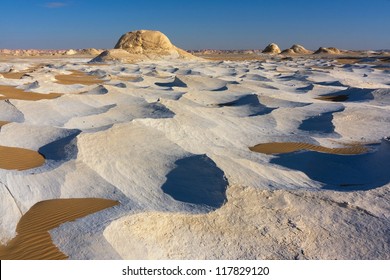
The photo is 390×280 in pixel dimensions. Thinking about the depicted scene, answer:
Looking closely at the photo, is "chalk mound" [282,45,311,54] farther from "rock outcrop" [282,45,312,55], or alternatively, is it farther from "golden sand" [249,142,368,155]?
"golden sand" [249,142,368,155]

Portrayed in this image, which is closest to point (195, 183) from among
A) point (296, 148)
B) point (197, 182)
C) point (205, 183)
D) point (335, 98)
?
point (197, 182)

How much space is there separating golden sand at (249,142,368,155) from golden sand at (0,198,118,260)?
12.1 feet

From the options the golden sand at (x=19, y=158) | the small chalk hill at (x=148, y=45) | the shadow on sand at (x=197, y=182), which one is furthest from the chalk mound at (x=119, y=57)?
the shadow on sand at (x=197, y=182)

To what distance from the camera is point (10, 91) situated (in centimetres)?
1523

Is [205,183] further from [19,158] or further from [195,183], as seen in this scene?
[19,158]

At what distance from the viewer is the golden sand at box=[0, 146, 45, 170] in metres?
6.80

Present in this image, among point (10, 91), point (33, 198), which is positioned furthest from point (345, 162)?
point (10, 91)

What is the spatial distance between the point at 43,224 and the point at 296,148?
5.18 meters

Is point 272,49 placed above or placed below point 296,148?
below

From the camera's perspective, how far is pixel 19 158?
7.29 meters

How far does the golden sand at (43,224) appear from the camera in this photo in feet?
13.0

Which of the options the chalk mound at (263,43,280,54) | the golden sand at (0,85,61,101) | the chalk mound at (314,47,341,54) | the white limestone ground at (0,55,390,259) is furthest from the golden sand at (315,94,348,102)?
the chalk mound at (263,43,280,54)
